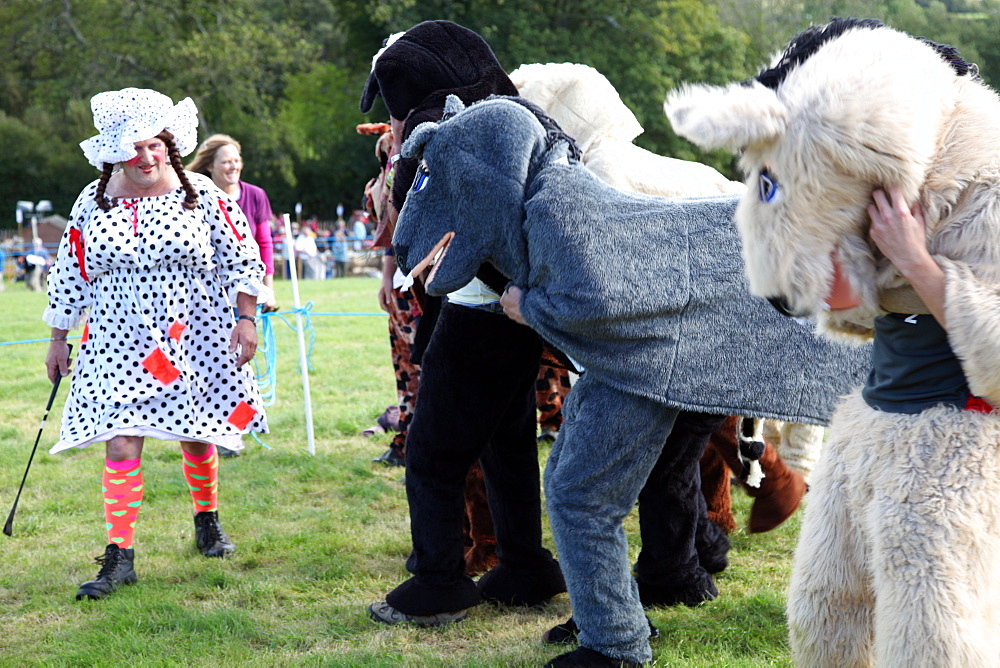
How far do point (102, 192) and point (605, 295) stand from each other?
270 centimetres

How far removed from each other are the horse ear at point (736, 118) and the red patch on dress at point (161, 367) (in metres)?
2.93

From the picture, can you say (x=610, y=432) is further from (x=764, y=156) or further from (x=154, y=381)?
(x=154, y=381)

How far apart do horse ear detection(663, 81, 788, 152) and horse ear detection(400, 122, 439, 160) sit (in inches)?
40.6

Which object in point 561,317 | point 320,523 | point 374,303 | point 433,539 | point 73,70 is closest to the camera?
point 561,317

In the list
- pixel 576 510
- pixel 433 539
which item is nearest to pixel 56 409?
pixel 433 539

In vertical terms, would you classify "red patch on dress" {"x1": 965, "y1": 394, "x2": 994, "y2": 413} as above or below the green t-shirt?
below

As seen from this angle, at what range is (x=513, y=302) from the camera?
2.83 meters

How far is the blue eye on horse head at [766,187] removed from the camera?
207cm

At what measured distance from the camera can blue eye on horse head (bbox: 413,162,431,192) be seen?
285cm

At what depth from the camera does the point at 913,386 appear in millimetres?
2092

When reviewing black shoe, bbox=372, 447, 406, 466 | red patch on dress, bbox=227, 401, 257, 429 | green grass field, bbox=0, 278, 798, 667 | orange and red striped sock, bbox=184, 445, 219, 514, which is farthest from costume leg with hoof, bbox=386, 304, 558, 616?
black shoe, bbox=372, 447, 406, 466

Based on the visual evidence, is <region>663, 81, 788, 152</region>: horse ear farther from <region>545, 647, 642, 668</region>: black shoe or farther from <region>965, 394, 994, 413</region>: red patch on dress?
<region>545, 647, 642, 668</region>: black shoe

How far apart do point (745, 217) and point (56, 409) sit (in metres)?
7.82

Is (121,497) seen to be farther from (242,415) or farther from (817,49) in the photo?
(817,49)
